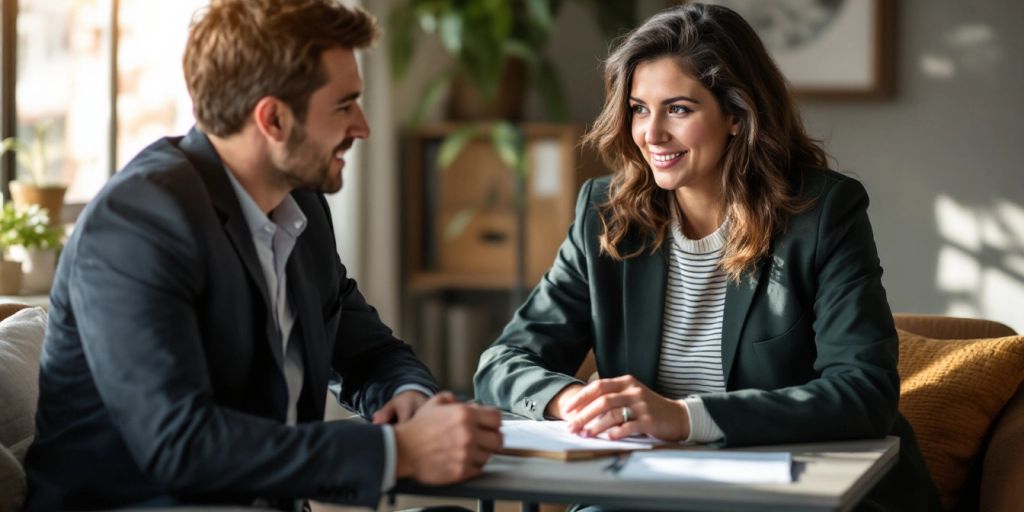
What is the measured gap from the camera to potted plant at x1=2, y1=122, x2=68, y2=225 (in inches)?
132

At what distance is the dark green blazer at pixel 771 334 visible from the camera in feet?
6.33

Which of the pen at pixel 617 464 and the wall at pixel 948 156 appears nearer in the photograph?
the pen at pixel 617 464

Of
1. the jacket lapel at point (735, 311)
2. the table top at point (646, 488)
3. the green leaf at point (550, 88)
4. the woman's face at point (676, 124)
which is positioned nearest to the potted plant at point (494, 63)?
the green leaf at point (550, 88)

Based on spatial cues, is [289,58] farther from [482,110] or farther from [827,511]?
[482,110]

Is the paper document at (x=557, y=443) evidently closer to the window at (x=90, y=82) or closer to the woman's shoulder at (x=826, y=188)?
the woman's shoulder at (x=826, y=188)

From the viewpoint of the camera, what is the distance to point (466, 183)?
4957 mm

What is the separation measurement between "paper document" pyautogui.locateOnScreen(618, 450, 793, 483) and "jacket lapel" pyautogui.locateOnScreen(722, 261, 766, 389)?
409mm

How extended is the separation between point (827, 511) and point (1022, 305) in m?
3.33

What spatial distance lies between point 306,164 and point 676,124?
737mm

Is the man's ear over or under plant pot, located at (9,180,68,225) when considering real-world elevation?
over

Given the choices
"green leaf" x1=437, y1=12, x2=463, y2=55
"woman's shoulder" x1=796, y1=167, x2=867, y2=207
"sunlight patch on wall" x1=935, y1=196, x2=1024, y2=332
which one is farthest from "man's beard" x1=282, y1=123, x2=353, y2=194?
"sunlight patch on wall" x1=935, y1=196, x2=1024, y2=332

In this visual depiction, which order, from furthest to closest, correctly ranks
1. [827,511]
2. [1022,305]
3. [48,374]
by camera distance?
[1022,305], [48,374], [827,511]

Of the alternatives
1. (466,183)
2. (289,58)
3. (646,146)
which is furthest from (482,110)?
(289,58)

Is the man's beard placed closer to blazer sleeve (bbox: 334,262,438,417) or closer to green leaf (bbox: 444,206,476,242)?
blazer sleeve (bbox: 334,262,438,417)
